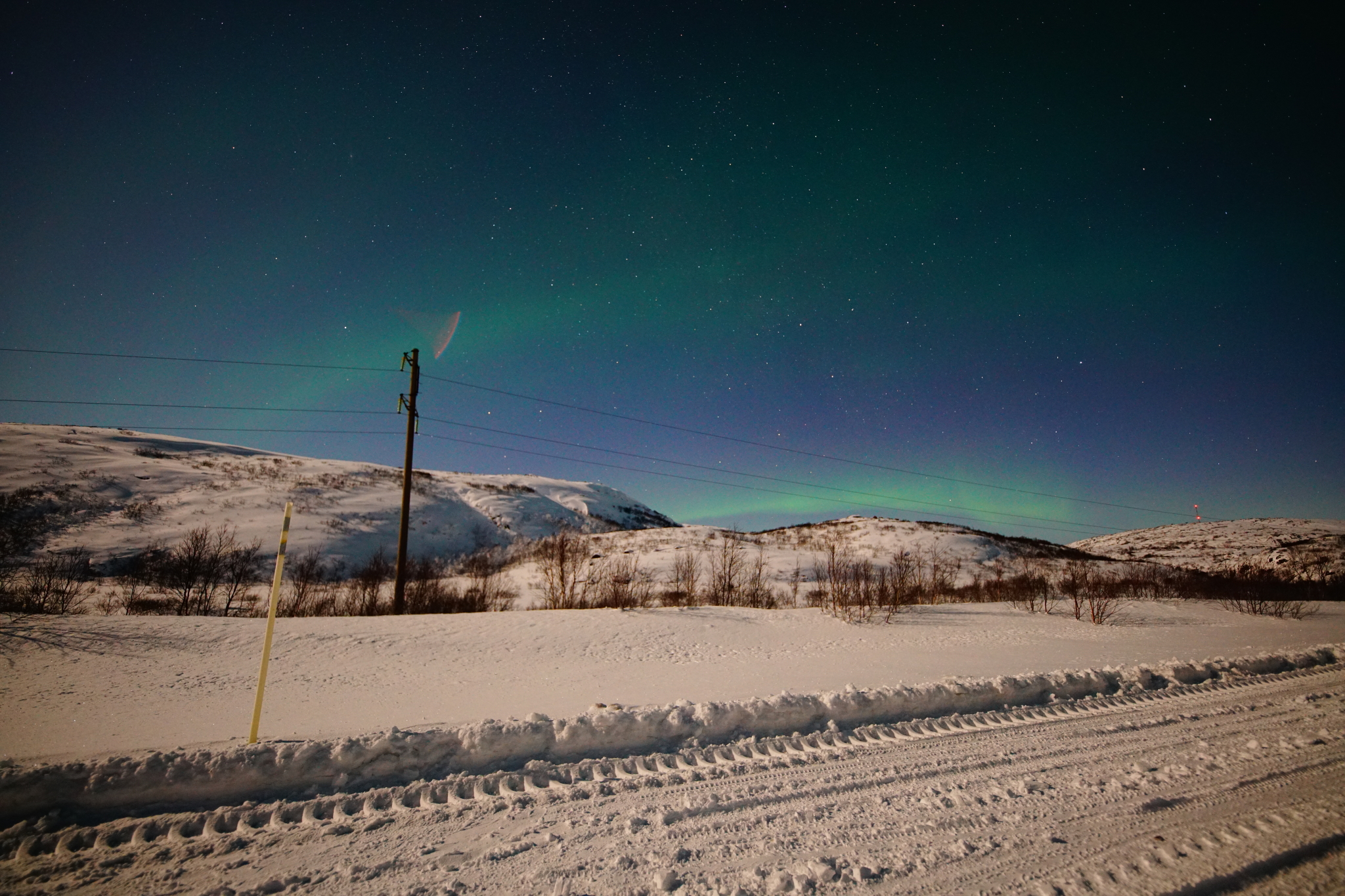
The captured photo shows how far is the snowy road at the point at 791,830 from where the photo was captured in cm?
261

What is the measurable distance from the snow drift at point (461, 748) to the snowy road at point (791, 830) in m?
0.31

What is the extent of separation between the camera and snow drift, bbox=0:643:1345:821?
10.8ft

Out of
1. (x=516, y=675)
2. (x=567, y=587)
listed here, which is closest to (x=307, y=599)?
(x=567, y=587)

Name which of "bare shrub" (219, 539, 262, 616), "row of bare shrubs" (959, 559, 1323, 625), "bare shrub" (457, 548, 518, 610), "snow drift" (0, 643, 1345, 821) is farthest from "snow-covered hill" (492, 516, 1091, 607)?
"snow drift" (0, 643, 1345, 821)

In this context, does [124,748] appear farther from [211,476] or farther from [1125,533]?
[1125,533]

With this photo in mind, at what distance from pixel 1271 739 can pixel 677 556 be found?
25440 mm

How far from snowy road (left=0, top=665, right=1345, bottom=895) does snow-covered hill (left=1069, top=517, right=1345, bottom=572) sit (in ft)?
145

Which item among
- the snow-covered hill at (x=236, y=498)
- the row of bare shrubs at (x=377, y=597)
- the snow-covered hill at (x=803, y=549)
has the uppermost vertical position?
the snow-covered hill at (x=236, y=498)

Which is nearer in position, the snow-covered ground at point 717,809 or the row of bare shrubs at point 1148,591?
the snow-covered ground at point 717,809

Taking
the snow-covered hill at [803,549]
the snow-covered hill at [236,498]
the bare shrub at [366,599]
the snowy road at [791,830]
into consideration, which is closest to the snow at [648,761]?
the snowy road at [791,830]

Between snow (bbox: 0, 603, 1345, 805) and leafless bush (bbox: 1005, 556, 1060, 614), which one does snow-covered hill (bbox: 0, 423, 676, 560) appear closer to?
snow (bbox: 0, 603, 1345, 805)

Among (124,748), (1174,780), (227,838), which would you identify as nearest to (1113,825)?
(1174,780)

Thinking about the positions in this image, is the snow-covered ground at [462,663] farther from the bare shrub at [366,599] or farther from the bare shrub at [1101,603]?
the bare shrub at [366,599]

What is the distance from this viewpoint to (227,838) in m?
2.95
